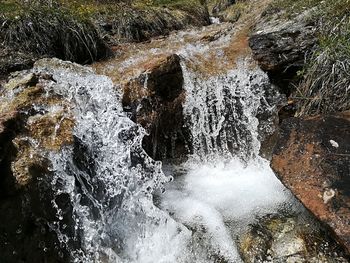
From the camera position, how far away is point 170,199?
4.50 meters

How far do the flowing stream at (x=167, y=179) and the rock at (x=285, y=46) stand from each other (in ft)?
0.69

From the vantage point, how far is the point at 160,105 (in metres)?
5.19

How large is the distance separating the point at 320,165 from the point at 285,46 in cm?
268

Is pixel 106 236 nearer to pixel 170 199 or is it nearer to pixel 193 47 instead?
pixel 170 199

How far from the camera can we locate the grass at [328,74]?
4.58 metres

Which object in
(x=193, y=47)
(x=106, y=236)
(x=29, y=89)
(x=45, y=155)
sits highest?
(x=29, y=89)

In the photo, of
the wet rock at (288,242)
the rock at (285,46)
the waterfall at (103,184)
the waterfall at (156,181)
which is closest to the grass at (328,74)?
the rock at (285,46)

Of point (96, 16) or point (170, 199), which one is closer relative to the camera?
point (170, 199)

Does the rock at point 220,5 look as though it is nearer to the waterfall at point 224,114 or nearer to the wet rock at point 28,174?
the waterfall at point 224,114

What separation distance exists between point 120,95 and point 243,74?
218 cm

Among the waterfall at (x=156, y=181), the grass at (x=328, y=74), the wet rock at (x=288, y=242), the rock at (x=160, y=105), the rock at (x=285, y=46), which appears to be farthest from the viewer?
the rock at (x=285, y=46)

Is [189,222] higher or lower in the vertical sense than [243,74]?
lower

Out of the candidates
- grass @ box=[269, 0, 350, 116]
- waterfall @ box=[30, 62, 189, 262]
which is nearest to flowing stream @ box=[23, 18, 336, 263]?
waterfall @ box=[30, 62, 189, 262]

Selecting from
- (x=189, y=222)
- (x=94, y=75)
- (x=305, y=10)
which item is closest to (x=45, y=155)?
(x=189, y=222)
